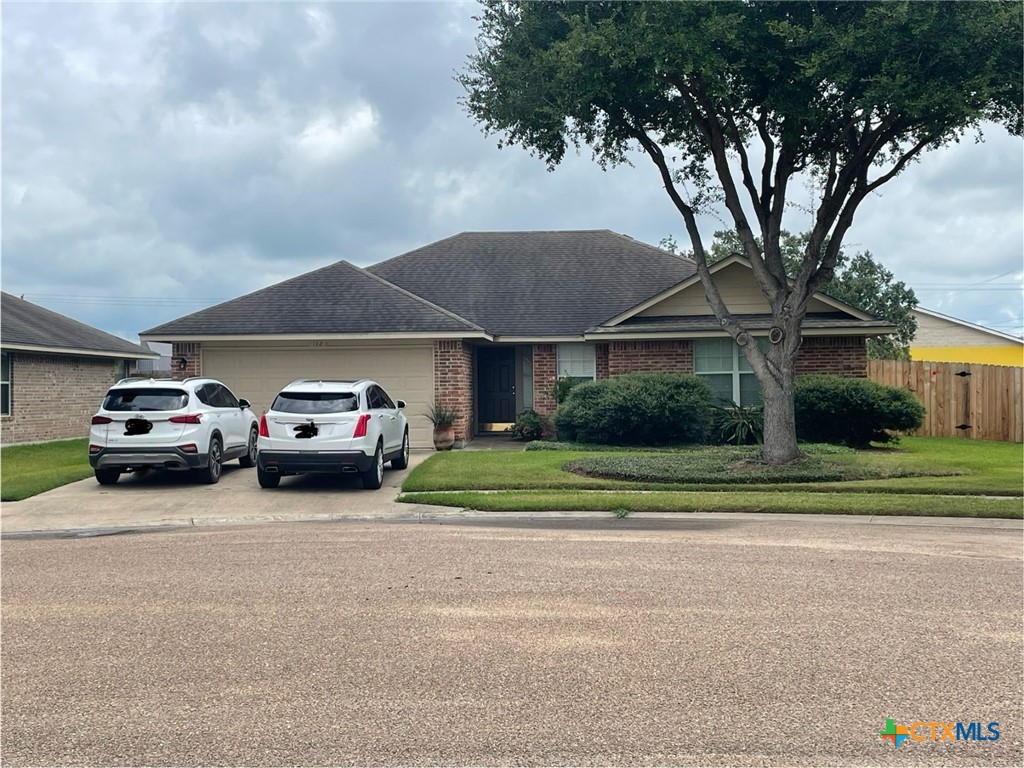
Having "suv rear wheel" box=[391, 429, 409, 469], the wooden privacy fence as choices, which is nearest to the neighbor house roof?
the wooden privacy fence

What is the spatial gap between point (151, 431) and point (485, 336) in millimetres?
8461

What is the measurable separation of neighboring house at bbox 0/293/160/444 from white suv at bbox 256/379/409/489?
12.6m

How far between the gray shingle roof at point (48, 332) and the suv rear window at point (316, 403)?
41.2 ft

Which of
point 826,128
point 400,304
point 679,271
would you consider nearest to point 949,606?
point 826,128

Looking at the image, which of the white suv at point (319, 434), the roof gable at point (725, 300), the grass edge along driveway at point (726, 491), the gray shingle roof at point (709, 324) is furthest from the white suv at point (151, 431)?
the roof gable at point (725, 300)

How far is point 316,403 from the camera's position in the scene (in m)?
14.1

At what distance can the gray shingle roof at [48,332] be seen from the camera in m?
24.4

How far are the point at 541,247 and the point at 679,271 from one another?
4700 millimetres

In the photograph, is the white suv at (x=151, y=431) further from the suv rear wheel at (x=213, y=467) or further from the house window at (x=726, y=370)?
the house window at (x=726, y=370)

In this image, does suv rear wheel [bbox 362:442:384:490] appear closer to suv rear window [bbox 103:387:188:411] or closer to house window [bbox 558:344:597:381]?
suv rear window [bbox 103:387:188:411]

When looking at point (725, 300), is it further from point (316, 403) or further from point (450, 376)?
point (316, 403)

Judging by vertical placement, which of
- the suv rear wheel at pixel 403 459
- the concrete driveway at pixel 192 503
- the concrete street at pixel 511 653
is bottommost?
the concrete street at pixel 511 653

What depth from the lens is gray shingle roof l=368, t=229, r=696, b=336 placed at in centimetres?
2366

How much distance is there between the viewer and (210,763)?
13.5 feet
